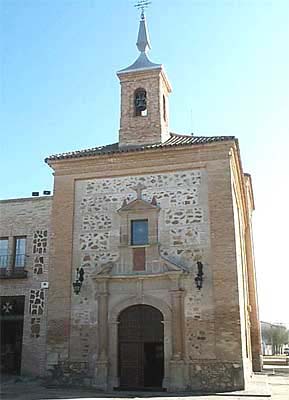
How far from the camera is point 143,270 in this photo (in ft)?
49.0

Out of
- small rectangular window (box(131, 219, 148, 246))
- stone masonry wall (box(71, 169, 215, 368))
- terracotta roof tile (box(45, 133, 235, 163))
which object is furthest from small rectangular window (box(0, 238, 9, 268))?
small rectangular window (box(131, 219, 148, 246))

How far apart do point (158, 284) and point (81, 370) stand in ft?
11.7

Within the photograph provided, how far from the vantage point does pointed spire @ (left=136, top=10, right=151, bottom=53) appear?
64.8 ft

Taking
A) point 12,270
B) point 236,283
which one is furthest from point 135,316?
point 12,270

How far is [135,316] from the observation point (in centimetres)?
1480

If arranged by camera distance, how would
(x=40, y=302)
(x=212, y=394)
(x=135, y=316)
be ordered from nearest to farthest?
(x=212, y=394) → (x=135, y=316) → (x=40, y=302)

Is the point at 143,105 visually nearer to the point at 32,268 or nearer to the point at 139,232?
the point at 139,232

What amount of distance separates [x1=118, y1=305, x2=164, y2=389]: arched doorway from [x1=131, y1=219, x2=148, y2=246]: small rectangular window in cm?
204

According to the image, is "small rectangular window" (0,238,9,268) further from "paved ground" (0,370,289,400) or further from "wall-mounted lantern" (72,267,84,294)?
"paved ground" (0,370,289,400)

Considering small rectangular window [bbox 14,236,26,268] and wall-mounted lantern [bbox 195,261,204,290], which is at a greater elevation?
small rectangular window [bbox 14,236,26,268]

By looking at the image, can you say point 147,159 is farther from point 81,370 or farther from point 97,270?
point 81,370

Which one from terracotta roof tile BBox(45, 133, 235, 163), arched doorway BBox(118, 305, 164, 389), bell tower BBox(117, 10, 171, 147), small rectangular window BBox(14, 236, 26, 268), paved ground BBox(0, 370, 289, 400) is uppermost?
bell tower BBox(117, 10, 171, 147)

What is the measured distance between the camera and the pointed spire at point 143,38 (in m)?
19.8

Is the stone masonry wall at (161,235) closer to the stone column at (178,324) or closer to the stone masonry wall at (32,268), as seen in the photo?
the stone column at (178,324)
